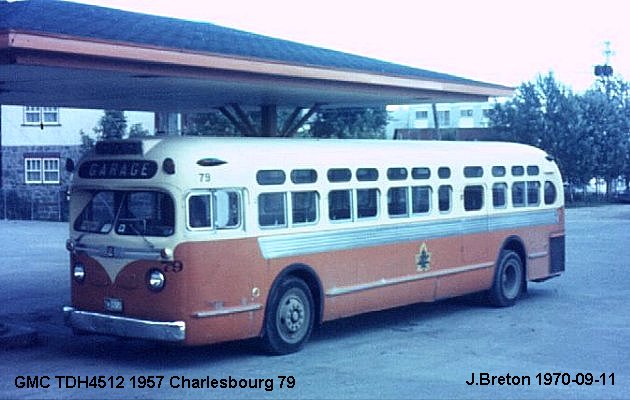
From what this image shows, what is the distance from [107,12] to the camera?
14.4m

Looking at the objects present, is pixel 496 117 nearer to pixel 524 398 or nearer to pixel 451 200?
pixel 451 200

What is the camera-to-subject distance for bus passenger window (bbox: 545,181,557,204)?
55.2ft

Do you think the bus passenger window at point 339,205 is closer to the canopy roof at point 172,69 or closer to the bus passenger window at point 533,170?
the canopy roof at point 172,69

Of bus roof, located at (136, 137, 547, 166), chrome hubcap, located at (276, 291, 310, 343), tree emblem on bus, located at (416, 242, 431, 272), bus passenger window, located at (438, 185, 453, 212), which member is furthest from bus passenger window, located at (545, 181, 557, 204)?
chrome hubcap, located at (276, 291, 310, 343)

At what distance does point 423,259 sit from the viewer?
13891 millimetres

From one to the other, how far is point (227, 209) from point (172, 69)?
6.81 feet

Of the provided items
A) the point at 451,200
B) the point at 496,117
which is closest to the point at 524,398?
the point at 451,200

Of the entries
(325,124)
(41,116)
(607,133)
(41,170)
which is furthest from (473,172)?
(607,133)

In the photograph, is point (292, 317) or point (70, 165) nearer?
point (292, 317)

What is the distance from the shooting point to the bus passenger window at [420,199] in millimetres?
13852

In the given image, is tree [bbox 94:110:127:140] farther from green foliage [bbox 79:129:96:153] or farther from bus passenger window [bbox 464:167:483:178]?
bus passenger window [bbox 464:167:483:178]

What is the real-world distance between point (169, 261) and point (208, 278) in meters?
0.47

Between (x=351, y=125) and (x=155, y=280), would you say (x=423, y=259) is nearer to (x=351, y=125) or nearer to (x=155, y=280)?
(x=155, y=280)

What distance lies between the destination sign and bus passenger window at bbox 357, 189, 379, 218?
3.11m
